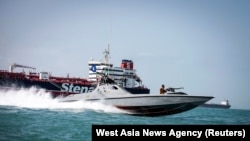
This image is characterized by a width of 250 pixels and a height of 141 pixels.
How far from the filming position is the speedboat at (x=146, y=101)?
18203 millimetres

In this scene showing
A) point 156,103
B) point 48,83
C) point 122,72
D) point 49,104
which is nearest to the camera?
point 156,103

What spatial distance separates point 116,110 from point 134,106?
1657 millimetres

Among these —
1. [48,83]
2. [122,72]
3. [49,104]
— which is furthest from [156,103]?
[122,72]

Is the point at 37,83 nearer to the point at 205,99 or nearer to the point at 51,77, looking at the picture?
the point at 51,77

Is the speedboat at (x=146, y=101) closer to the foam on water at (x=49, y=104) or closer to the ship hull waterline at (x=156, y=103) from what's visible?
the ship hull waterline at (x=156, y=103)
